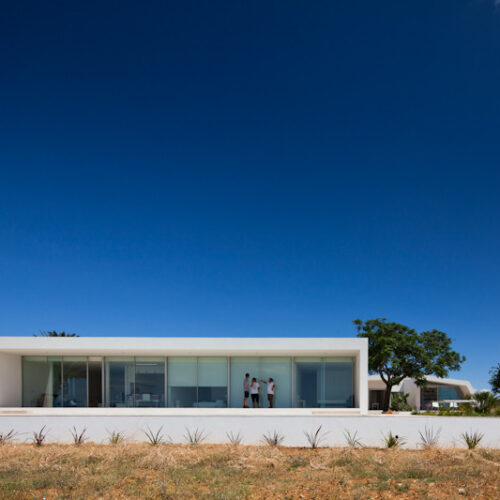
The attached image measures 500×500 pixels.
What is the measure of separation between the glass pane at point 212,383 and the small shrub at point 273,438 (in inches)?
241

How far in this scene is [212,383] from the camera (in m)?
18.8

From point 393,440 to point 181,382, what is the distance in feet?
30.4

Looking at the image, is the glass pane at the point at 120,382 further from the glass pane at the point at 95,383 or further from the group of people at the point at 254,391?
the group of people at the point at 254,391

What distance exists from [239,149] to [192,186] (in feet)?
8.89

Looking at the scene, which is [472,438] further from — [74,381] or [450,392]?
[450,392]

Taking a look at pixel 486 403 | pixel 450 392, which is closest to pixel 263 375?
pixel 486 403

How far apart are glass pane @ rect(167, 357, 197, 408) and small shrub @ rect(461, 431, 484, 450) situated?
10291 millimetres

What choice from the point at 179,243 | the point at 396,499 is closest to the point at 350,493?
the point at 396,499

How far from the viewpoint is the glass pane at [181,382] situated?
18.7 meters

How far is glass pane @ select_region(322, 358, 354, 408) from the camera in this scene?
18469 mm

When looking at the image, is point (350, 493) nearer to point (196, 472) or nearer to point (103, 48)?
point (196, 472)

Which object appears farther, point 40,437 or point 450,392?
point 450,392

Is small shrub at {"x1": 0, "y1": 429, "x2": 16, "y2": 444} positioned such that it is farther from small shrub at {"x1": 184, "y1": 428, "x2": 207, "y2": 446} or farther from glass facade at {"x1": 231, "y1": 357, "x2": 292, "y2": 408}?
glass facade at {"x1": 231, "y1": 357, "x2": 292, "y2": 408}

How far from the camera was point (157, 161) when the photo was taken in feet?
62.3
